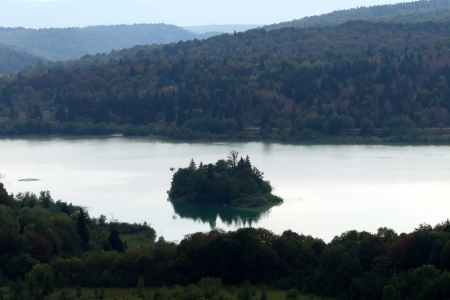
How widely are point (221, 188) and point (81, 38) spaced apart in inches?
4853

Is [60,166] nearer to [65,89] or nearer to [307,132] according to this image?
[307,132]

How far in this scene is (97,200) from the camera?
30766 mm

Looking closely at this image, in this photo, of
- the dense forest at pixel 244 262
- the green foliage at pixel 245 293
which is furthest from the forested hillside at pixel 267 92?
the green foliage at pixel 245 293

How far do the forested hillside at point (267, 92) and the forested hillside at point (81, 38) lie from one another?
68.6 meters

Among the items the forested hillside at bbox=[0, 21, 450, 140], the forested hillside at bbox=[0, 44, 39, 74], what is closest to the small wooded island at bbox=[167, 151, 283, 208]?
the forested hillside at bbox=[0, 21, 450, 140]

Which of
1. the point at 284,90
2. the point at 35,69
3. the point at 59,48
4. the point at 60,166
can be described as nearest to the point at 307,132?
the point at 284,90

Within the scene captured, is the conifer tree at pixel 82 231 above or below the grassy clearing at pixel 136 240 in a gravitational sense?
above

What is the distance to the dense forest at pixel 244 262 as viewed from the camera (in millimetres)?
18417

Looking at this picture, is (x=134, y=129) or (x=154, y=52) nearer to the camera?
(x=134, y=129)

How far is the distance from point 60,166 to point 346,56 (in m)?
31.6

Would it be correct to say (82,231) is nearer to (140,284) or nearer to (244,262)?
(140,284)

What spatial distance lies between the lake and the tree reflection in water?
0.03 meters

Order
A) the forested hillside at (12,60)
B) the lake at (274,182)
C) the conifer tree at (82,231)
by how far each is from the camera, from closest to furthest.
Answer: the conifer tree at (82,231) → the lake at (274,182) → the forested hillside at (12,60)

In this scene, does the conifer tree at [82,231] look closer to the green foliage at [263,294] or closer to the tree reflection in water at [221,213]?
the tree reflection in water at [221,213]
